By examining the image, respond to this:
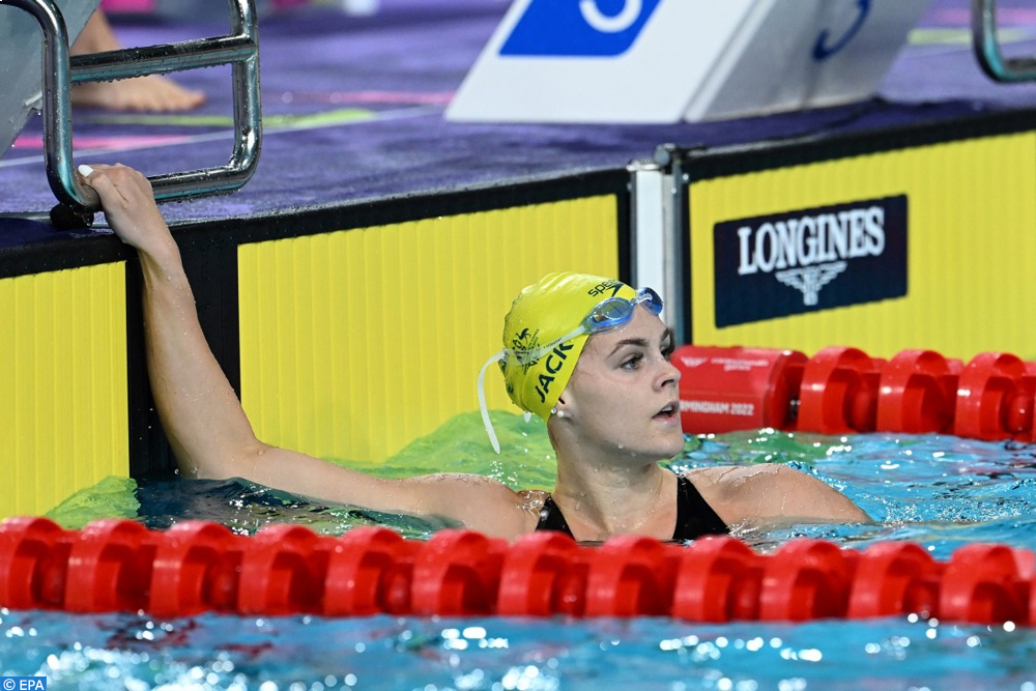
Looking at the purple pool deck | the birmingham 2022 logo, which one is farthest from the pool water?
the birmingham 2022 logo

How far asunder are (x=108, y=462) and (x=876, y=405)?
1.82m

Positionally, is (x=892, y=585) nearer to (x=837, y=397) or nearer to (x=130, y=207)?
(x=130, y=207)

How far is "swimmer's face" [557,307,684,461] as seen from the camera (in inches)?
137

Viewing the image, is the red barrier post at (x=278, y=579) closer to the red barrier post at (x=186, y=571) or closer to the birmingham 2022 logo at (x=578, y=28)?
the red barrier post at (x=186, y=571)

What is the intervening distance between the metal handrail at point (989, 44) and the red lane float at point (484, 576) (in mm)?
3001

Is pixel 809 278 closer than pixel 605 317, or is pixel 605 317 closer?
pixel 605 317

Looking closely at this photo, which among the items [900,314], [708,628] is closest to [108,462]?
[708,628]

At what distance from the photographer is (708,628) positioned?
294cm

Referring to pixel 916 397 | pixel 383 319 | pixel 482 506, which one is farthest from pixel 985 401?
pixel 482 506

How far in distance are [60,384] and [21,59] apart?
0.68 metres

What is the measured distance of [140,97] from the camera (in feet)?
22.7

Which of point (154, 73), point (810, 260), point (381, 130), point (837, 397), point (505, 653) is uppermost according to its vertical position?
point (154, 73)

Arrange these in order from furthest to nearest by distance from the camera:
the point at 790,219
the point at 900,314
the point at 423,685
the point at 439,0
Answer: the point at 439,0 < the point at 900,314 < the point at 790,219 < the point at 423,685

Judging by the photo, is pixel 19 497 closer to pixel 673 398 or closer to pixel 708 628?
pixel 673 398
